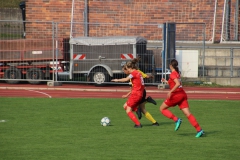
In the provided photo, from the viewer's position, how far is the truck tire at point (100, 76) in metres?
22.5

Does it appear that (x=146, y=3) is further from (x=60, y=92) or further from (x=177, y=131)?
(x=177, y=131)

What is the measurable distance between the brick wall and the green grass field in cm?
1106

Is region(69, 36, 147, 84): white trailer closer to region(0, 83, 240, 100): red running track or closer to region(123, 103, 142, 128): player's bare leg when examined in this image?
region(0, 83, 240, 100): red running track

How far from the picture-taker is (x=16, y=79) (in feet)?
75.4

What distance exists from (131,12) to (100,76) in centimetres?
715

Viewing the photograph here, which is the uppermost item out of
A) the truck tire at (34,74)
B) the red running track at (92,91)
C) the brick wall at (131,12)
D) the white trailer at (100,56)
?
the brick wall at (131,12)

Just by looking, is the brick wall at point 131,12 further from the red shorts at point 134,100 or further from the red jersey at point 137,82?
the red shorts at point 134,100

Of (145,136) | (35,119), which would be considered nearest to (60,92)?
(35,119)

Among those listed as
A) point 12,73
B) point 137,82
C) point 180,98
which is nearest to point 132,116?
point 137,82

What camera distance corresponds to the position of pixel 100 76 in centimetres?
2253

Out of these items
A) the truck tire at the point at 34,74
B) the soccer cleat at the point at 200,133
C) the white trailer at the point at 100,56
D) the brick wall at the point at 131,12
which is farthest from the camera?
the brick wall at the point at 131,12

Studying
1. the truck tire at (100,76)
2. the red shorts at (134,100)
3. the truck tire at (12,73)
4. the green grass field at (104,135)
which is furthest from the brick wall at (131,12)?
the red shorts at (134,100)

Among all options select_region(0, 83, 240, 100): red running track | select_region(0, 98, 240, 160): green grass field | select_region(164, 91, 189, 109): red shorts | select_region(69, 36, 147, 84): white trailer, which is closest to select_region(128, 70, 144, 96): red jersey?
select_region(0, 98, 240, 160): green grass field

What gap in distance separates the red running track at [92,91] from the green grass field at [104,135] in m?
2.71
